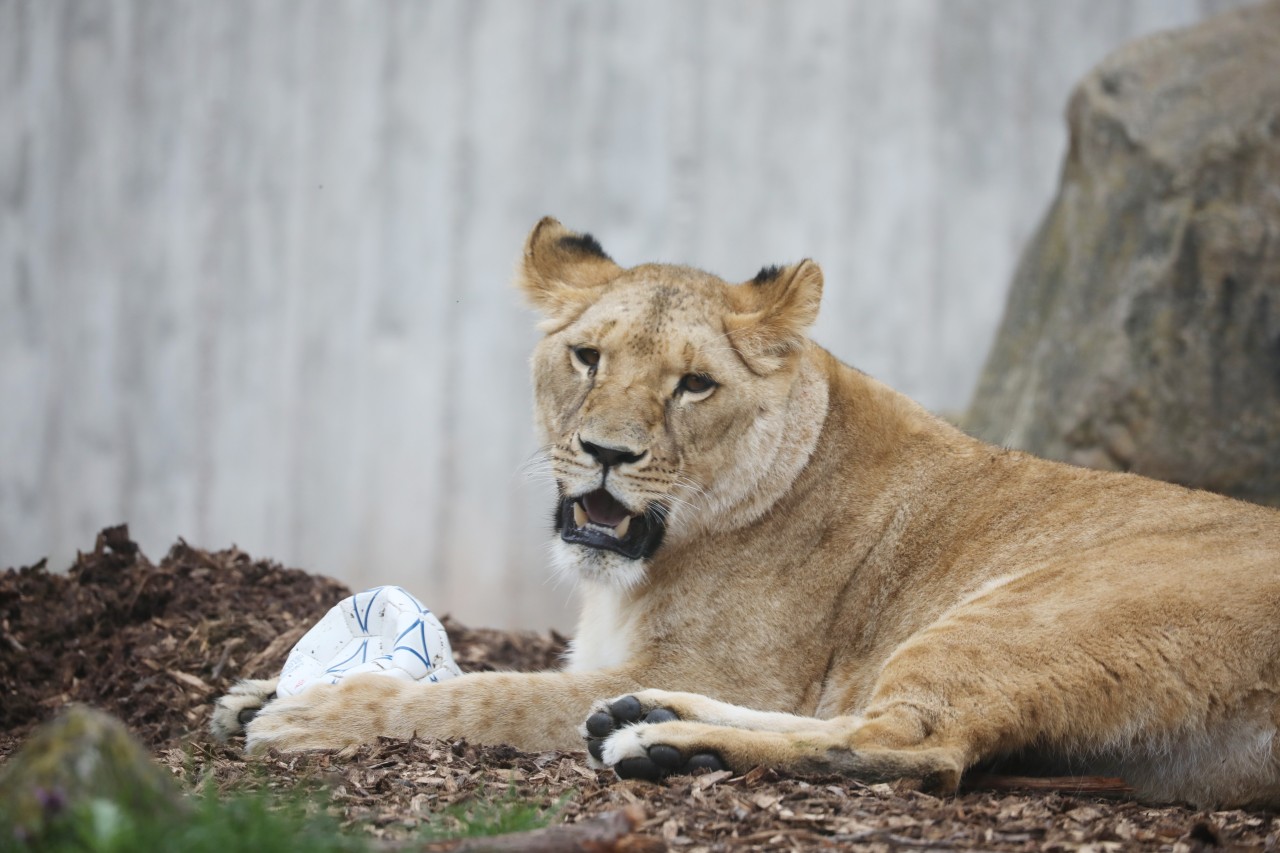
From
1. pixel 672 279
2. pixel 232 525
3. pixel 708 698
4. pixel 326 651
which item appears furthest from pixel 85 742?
pixel 232 525

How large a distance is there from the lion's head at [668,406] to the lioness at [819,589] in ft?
0.04

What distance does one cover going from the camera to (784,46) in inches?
364

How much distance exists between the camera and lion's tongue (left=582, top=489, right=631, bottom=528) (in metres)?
4.95

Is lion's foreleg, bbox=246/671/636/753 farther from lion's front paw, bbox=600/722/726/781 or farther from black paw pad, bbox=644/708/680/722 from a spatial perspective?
lion's front paw, bbox=600/722/726/781

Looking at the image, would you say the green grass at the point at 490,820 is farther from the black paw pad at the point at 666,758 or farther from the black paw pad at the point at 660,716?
the black paw pad at the point at 660,716

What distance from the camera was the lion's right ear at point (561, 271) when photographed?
17.8 ft

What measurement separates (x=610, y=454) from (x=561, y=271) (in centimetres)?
127

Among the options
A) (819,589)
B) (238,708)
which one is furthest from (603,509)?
(238,708)

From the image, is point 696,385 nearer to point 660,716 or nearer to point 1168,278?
point 660,716

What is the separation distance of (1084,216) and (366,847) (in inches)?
276

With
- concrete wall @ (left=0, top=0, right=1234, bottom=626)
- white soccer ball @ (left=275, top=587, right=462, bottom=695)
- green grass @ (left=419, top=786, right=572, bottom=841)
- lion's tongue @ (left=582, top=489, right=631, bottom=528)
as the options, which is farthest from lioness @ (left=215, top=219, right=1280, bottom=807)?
concrete wall @ (left=0, top=0, right=1234, bottom=626)

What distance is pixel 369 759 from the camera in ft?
14.5

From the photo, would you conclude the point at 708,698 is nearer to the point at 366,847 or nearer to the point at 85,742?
the point at 366,847

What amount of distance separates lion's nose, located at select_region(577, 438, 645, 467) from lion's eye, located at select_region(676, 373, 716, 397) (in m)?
0.38
